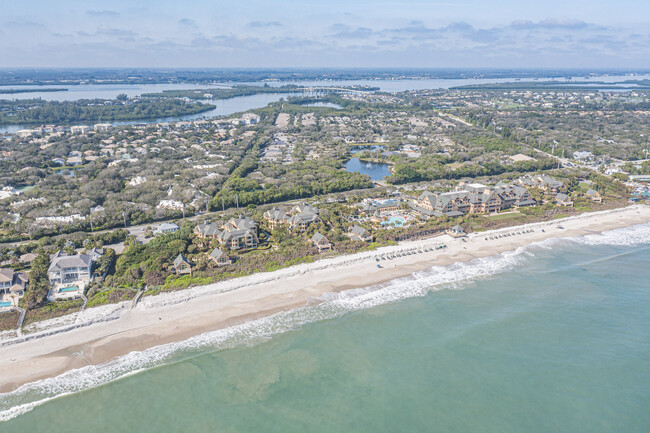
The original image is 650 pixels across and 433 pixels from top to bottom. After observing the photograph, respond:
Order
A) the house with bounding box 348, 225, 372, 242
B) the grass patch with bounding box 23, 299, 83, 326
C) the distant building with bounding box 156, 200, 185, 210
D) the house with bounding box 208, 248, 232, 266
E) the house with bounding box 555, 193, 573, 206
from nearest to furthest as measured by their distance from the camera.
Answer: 1. the grass patch with bounding box 23, 299, 83, 326
2. the house with bounding box 208, 248, 232, 266
3. the house with bounding box 348, 225, 372, 242
4. the distant building with bounding box 156, 200, 185, 210
5. the house with bounding box 555, 193, 573, 206

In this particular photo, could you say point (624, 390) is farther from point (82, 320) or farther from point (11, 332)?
point (11, 332)

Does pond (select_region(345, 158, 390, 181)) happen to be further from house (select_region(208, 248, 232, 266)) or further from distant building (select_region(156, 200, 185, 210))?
house (select_region(208, 248, 232, 266))

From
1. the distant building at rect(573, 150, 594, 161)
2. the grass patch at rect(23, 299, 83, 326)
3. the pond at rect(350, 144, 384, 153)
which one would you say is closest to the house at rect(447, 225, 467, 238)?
the grass patch at rect(23, 299, 83, 326)

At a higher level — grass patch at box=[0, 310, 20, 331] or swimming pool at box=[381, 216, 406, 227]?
swimming pool at box=[381, 216, 406, 227]

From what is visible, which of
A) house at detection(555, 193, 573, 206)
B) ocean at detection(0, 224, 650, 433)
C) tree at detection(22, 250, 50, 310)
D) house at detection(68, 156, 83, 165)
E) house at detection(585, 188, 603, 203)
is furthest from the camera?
house at detection(68, 156, 83, 165)

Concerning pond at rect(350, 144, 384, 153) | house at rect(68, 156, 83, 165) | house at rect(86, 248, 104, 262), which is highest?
pond at rect(350, 144, 384, 153)

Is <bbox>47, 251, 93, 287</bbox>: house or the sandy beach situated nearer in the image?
the sandy beach

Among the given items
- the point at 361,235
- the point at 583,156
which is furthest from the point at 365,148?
the point at 361,235

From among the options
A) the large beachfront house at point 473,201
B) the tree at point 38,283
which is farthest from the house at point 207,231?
the large beachfront house at point 473,201
